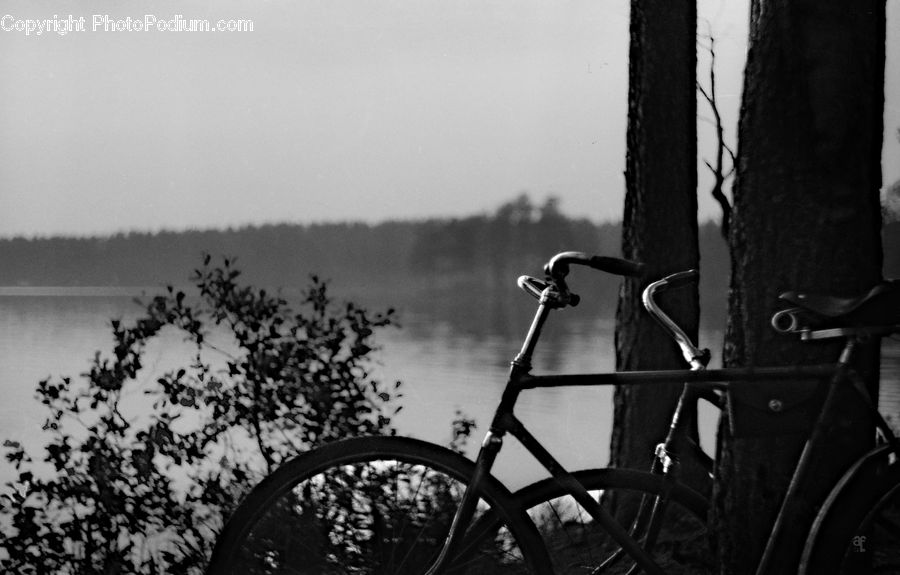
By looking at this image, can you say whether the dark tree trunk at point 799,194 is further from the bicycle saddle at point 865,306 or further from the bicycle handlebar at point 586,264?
the bicycle handlebar at point 586,264

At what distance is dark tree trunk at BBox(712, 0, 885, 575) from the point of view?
2.18 meters

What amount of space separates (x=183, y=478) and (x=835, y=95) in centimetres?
229

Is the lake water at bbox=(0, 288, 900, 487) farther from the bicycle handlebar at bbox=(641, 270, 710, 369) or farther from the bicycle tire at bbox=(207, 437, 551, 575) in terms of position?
the bicycle handlebar at bbox=(641, 270, 710, 369)

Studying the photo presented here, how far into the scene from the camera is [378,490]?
8.06 feet

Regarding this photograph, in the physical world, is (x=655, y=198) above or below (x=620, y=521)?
above

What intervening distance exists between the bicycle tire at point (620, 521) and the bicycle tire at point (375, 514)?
84mm

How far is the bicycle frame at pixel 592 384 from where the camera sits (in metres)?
1.90

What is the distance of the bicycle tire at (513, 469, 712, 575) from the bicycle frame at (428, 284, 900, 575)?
2.3 inches

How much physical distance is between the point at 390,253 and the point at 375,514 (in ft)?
9.97

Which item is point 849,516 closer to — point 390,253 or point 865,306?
point 865,306

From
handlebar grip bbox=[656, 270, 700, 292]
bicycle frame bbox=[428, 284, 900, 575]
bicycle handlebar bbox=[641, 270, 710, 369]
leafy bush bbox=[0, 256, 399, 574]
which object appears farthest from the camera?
leafy bush bbox=[0, 256, 399, 574]

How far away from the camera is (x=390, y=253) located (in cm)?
537

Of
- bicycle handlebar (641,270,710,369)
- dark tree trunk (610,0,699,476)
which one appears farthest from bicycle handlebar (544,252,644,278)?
dark tree trunk (610,0,699,476)

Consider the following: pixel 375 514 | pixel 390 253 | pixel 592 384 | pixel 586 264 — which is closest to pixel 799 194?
pixel 586 264
